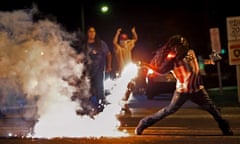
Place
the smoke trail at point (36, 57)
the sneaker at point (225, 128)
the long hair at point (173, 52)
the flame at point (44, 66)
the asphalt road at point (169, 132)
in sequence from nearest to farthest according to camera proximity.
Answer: the asphalt road at point (169, 132)
the long hair at point (173, 52)
the sneaker at point (225, 128)
the flame at point (44, 66)
the smoke trail at point (36, 57)

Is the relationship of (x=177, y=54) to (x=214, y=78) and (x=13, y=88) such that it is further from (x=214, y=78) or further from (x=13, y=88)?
(x=214, y=78)

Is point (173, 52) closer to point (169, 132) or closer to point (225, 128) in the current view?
point (225, 128)

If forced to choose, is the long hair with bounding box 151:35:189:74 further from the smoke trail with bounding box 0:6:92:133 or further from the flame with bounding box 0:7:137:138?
the smoke trail with bounding box 0:6:92:133

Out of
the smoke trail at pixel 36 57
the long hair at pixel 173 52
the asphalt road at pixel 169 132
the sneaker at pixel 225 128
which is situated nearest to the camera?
the asphalt road at pixel 169 132

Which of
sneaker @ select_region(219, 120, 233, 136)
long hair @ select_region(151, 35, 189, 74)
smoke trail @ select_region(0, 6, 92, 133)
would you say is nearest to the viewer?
long hair @ select_region(151, 35, 189, 74)

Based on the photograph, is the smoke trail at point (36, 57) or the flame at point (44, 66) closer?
the flame at point (44, 66)

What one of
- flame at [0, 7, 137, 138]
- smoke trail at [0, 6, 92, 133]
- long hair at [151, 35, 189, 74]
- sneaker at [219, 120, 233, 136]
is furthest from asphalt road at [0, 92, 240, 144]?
long hair at [151, 35, 189, 74]

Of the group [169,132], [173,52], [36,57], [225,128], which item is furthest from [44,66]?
[225,128]

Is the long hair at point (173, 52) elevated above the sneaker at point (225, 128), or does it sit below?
above

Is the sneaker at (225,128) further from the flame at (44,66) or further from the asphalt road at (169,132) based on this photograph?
the flame at (44,66)

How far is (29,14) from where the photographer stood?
13656 millimetres

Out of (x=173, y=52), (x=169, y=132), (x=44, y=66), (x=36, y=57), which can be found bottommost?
(x=169, y=132)

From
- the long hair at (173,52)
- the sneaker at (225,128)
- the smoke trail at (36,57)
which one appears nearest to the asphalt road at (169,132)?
the sneaker at (225,128)

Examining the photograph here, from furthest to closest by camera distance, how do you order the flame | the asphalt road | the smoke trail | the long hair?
the smoke trail, the flame, the long hair, the asphalt road
